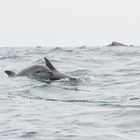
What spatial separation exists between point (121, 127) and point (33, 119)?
5.54 ft

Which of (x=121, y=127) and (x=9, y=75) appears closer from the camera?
(x=121, y=127)

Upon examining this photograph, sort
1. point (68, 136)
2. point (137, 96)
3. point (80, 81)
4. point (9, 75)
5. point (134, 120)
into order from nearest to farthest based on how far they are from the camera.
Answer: point (68, 136) → point (134, 120) → point (137, 96) → point (80, 81) → point (9, 75)

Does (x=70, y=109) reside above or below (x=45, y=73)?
below

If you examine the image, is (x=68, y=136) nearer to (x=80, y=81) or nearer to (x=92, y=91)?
(x=92, y=91)

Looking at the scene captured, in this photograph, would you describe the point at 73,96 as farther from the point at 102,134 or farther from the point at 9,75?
the point at 9,75

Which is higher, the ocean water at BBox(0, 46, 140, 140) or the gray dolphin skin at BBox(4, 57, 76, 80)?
the gray dolphin skin at BBox(4, 57, 76, 80)

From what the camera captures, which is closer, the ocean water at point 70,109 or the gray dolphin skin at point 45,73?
the ocean water at point 70,109

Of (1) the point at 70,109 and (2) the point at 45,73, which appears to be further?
(2) the point at 45,73

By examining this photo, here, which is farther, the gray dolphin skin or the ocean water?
the gray dolphin skin

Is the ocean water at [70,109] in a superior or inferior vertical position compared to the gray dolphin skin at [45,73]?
inferior

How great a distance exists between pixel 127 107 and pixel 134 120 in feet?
4.46

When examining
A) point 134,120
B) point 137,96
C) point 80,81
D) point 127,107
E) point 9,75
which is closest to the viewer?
point 134,120

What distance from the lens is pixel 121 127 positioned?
8.28 m

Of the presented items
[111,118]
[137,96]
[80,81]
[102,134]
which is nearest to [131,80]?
[80,81]
